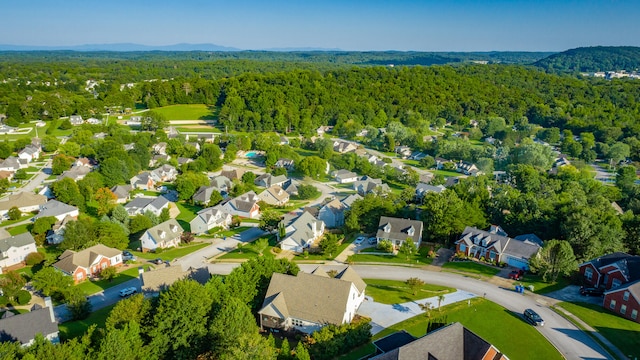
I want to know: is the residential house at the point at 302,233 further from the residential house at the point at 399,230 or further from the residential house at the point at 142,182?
the residential house at the point at 142,182

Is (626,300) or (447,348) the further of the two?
(626,300)

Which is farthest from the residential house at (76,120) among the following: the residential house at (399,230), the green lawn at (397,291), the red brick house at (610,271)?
the red brick house at (610,271)

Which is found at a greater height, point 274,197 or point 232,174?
point 232,174

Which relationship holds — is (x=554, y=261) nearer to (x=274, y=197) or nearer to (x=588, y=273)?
(x=588, y=273)

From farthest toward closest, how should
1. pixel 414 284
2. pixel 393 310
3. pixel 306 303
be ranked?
pixel 414 284, pixel 393 310, pixel 306 303

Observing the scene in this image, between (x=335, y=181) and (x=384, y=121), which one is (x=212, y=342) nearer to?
(x=335, y=181)

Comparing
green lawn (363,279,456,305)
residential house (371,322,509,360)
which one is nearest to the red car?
green lawn (363,279,456,305)

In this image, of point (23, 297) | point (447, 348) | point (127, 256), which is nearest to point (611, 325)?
point (447, 348)

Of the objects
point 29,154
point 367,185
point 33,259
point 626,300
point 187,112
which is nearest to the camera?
point 626,300
